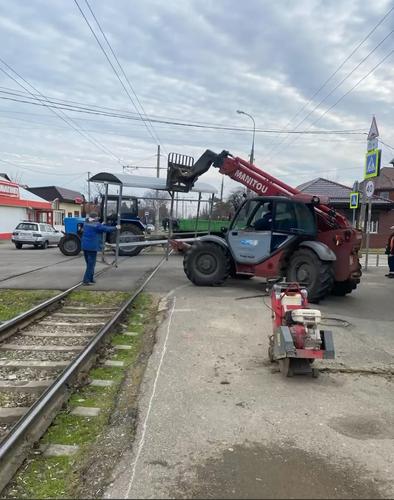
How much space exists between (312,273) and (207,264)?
275cm

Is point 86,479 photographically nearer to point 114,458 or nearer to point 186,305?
A: point 114,458

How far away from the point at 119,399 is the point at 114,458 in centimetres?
133

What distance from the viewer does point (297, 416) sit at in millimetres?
4559

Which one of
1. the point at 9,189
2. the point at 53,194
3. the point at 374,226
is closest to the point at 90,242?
the point at 374,226

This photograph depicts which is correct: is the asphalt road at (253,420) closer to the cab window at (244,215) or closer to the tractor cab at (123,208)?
the cab window at (244,215)

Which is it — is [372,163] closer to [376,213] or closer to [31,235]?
[31,235]

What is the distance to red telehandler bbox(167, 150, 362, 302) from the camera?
10.8 m

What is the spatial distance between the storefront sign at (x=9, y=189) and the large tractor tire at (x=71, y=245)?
22.4 m

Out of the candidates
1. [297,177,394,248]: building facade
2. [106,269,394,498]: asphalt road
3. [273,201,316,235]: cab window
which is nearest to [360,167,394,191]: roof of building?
[297,177,394,248]: building facade

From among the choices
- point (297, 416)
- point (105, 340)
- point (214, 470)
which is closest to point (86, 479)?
point (214, 470)

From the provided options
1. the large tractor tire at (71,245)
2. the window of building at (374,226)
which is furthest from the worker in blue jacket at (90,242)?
the window of building at (374,226)

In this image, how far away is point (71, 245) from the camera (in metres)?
22.0

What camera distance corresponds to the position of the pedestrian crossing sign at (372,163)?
14836 mm

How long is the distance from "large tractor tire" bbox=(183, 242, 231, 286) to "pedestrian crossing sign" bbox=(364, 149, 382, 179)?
5971 millimetres
